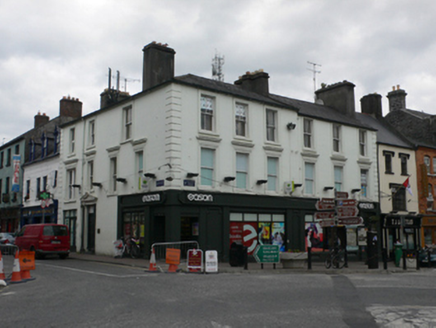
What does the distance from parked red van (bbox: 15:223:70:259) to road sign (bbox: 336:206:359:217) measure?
14207 millimetres

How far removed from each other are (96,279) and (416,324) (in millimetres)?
9702

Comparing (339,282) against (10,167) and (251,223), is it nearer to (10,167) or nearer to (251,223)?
(251,223)

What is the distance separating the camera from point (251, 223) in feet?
86.5

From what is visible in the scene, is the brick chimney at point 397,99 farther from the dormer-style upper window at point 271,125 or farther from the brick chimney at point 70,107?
the brick chimney at point 70,107

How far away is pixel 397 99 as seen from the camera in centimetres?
4447

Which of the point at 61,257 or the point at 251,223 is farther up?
the point at 251,223

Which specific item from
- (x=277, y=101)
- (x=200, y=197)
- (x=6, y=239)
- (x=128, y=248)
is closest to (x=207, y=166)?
(x=200, y=197)

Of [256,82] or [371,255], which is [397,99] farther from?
[371,255]

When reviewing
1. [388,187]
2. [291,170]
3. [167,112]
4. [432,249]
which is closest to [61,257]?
[167,112]

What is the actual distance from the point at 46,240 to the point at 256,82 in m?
15.4

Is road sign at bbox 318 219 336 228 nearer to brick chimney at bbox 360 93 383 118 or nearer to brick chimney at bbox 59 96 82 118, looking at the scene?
brick chimney at bbox 360 93 383 118

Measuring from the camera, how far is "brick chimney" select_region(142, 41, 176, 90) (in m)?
26.1

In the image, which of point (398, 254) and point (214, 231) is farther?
point (214, 231)

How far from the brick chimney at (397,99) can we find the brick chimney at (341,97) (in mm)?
10915
